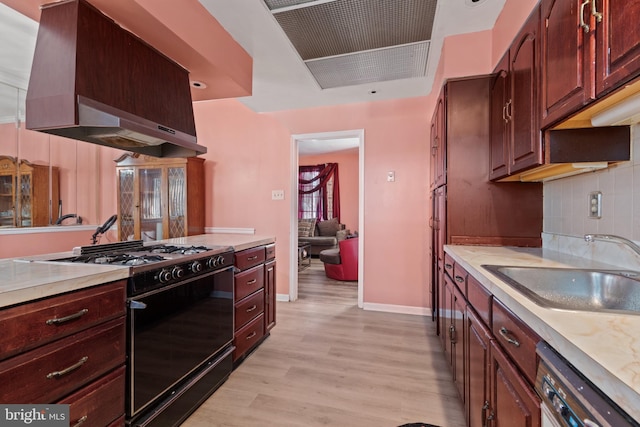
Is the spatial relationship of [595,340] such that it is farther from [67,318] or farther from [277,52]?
[277,52]

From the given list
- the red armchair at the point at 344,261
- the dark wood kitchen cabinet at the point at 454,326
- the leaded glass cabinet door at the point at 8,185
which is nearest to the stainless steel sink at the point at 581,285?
the dark wood kitchen cabinet at the point at 454,326

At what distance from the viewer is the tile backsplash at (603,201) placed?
1.17 metres

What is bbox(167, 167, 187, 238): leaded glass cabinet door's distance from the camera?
3.56m

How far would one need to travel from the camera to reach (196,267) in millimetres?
1642

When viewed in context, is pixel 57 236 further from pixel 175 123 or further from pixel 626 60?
pixel 626 60

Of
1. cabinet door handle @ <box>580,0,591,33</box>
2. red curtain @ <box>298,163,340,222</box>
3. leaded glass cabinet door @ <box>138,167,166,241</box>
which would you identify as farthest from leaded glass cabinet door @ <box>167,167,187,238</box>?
red curtain @ <box>298,163,340,222</box>

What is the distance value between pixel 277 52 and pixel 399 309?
2.95 meters

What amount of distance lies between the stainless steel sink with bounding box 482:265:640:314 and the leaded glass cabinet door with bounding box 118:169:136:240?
418 cm

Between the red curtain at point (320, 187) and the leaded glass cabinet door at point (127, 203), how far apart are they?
164 inches

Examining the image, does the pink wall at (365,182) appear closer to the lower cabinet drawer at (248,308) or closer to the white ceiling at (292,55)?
the white ceiling at (292,55)

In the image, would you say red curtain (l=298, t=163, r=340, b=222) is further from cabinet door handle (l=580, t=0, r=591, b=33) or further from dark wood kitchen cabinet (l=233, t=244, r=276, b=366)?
cabinet door handle (l=580, t=0, r=591, b=33)

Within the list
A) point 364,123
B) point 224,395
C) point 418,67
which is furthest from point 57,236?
point 418,67

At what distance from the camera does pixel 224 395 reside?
178 centimetres

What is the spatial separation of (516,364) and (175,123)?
2165mm
